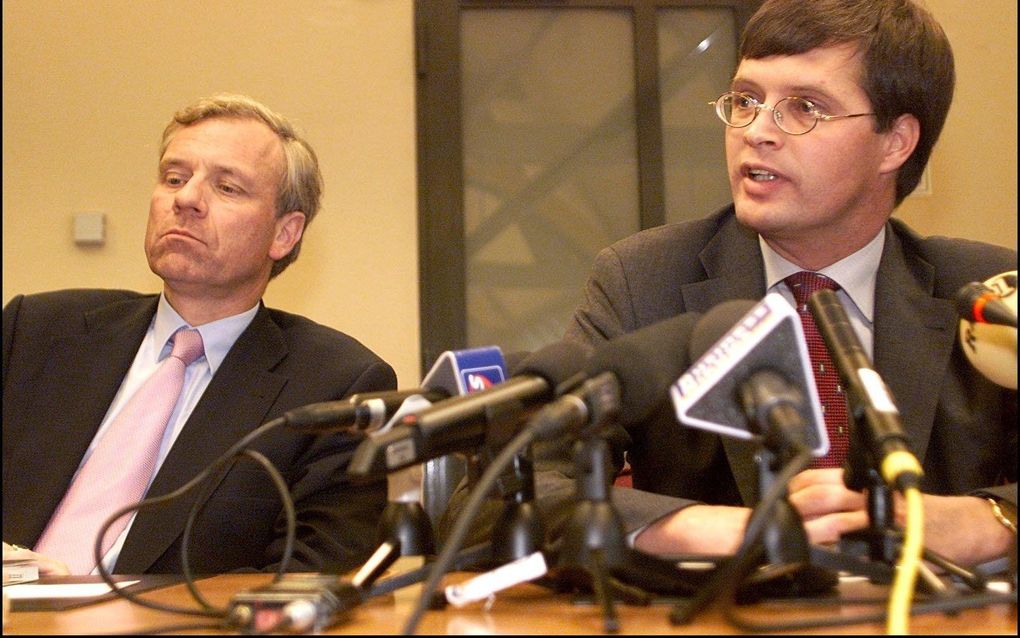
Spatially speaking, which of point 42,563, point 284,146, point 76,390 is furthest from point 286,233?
point 42,563

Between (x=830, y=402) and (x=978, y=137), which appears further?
(x=978, y=137)

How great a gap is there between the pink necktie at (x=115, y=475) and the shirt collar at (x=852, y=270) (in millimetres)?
1105

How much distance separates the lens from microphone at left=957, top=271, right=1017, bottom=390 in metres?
1.01

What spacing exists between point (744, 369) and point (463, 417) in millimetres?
237

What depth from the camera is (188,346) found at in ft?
6.65

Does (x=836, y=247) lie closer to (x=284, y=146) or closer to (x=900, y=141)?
(x=900, y=141)

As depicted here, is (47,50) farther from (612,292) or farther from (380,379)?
(612,292)

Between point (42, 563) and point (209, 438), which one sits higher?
point (209, 438)

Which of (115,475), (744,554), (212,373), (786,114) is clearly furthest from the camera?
(212,373)

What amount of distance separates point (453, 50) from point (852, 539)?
3185mm

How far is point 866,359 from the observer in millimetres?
949

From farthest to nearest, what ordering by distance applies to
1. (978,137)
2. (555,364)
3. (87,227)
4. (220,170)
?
(978,137) → (87,227) → (220,170) → (555,364)

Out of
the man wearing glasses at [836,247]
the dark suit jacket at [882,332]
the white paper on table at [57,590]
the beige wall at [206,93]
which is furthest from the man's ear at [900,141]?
the beige wall at [206,93]

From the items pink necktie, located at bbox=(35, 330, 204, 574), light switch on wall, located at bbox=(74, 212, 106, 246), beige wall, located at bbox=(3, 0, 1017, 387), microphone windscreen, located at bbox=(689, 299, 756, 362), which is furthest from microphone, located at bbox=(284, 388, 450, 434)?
light switch on wall, located at bbox=(74, 212, 106, 246)
